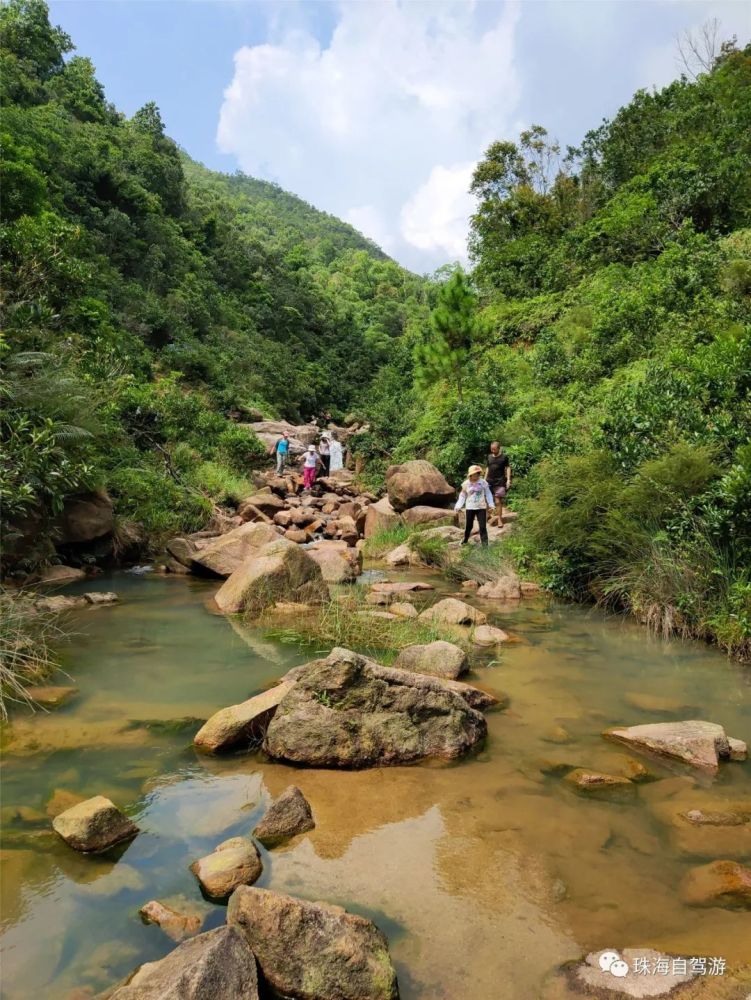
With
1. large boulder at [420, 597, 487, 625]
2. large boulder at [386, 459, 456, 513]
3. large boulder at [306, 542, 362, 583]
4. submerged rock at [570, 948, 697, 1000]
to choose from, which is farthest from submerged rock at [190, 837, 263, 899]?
large boulder at [386, 459, 456, 513]

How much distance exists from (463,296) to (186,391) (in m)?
11.8

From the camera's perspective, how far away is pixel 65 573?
976cm

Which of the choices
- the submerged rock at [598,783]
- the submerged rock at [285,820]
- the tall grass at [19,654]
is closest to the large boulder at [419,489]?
the tall grass at [19,654]

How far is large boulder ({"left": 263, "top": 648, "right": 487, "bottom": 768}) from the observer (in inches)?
172

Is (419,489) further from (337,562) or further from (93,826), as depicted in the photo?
(93,826)

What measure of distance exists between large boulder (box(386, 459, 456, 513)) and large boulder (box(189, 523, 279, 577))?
5.25 meters

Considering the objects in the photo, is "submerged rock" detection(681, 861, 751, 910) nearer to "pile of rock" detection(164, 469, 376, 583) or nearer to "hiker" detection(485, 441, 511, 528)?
"pile of rock" detection(164, 469, 376, 583)

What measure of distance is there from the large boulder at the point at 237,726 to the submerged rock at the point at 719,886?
9.00ft

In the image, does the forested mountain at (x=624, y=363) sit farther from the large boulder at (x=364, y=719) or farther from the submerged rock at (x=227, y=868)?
the submerged rock at (x=227, y=868)

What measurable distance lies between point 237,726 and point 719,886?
299 cm

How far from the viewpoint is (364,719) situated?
4500mm

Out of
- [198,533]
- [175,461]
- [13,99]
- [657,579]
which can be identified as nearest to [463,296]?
[175,461]

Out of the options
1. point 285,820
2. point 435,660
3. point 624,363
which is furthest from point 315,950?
point 624,363

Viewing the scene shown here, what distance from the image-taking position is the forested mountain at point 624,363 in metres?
7.79
